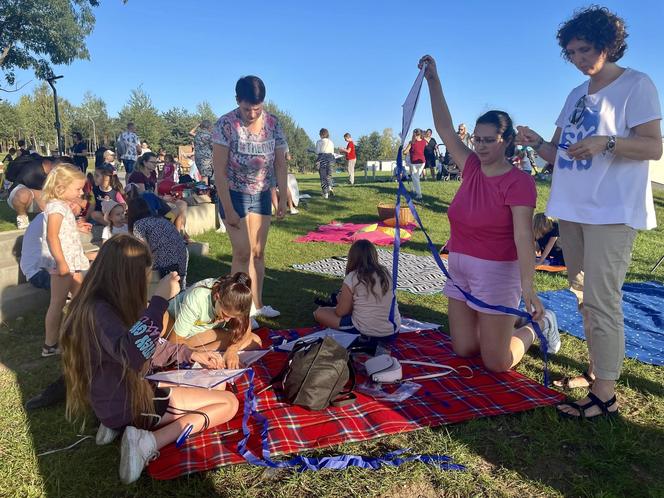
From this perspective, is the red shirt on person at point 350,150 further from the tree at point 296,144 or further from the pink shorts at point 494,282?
the tree at point 296,144

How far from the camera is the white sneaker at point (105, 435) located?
2584 mm

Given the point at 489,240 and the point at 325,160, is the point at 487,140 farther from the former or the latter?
the point at 325,160

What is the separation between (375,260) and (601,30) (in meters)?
2.18

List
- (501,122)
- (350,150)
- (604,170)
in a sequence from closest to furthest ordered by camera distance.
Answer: (604,170)
(501,122)
(350,150)

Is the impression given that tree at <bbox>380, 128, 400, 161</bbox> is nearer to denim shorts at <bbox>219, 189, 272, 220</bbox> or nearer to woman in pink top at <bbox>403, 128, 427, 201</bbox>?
woman in pink top at <bbox>403, 128, 427, 201</bbox>

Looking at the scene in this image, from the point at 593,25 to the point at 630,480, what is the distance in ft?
8.23

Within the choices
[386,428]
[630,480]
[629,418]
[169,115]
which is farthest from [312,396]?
[169,115]

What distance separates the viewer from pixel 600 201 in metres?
2.77

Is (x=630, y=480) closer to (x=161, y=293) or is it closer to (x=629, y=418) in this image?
(x=629, y=418)

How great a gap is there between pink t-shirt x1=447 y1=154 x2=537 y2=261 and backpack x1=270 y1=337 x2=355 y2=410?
1.28 m

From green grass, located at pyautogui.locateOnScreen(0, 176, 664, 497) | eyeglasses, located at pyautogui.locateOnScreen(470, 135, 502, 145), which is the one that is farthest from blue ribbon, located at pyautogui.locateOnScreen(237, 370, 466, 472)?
eyeglasses, located at pyautogui.locateOnScreen(470, 135, 502, 145)

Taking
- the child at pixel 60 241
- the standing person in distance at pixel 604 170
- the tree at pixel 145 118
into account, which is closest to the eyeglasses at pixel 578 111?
the standing person in distance at pixel 604 170

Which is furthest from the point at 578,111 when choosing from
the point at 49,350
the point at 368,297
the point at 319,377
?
the point at 49,350

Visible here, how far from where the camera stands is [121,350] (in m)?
2.25
